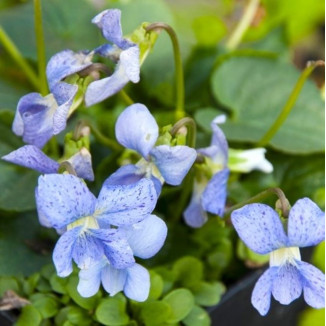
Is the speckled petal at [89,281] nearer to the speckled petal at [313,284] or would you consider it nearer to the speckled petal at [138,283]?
the speckled petal at [138,283]

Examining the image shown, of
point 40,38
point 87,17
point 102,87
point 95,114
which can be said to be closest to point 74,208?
point 102,87

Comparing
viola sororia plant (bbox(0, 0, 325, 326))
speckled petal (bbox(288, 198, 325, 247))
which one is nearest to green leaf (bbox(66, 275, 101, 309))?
viola sororia plant (bbox(0, 0, 325, 326))

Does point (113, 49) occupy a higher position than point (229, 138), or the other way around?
point (113, 49)

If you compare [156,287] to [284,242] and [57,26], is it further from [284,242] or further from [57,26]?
[57,26]

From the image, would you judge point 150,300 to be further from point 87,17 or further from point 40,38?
point 87,17

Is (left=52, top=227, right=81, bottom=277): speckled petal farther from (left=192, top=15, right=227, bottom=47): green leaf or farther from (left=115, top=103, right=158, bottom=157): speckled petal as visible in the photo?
(left=192, top=15, right=227, bottom=47): green leaf

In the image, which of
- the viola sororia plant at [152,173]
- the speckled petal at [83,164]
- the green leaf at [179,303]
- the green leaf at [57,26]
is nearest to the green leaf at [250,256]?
the viola sororia plant at [152,173]

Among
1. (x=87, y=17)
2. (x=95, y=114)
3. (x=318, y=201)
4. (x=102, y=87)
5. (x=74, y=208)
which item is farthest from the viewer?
(x=87, y=17)
